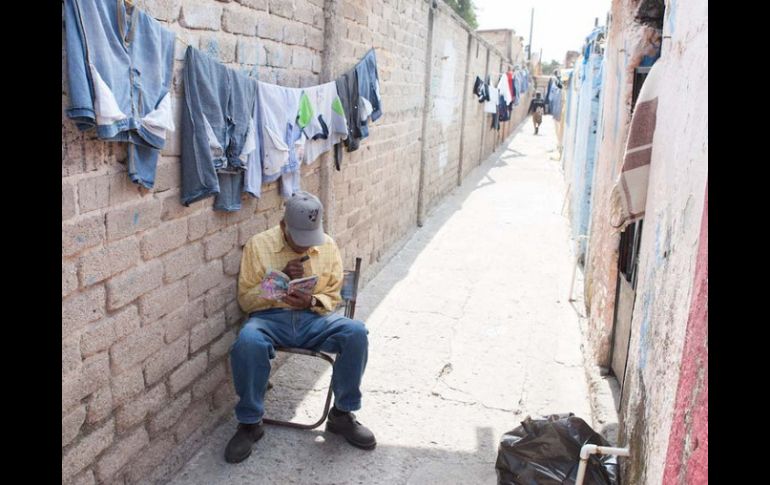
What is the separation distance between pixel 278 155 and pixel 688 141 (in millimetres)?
2341

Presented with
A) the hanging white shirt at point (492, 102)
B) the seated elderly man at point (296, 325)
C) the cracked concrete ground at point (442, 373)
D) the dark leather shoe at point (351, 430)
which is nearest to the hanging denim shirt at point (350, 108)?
the cracked concrete ground at point (442, 373)

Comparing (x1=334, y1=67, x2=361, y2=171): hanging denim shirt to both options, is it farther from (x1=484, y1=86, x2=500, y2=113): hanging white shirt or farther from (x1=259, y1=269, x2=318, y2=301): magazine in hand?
(x1=484, y1=86, x2=500, y2=113): hanging white shirt

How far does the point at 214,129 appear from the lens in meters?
3.23

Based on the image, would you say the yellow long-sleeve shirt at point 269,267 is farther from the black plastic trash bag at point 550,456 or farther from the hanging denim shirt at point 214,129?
the black plastic trash bag at point 550,456

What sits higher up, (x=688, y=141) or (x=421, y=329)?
(x=688, y=141)

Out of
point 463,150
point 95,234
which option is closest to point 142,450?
point 95,234

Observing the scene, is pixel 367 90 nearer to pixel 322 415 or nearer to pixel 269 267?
pixel 269 267

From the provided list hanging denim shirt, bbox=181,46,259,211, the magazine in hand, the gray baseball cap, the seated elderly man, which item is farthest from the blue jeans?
hanging denim shirt, bbox=181,46,259,211

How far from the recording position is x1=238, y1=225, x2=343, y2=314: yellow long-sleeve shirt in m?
3.70

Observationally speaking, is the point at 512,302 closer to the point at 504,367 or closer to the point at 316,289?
the point at 504,367

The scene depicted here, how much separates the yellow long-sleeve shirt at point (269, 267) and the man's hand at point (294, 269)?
0.10 metres

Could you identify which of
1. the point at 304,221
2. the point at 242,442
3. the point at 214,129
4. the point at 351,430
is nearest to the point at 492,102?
the point at 304,221

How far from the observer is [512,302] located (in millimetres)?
6305

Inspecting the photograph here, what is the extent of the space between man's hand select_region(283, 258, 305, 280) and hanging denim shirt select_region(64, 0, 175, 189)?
1.04 metres
